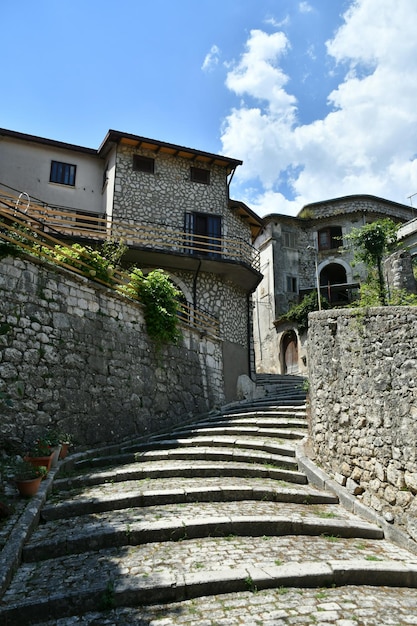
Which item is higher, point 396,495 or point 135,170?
point 135,170

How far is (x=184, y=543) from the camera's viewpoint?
4574 millimetres

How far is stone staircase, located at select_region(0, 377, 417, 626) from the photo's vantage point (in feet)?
11.6

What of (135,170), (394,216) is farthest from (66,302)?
(394,216)

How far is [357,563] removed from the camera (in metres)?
4.26

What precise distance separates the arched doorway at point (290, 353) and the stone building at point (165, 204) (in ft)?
21.9

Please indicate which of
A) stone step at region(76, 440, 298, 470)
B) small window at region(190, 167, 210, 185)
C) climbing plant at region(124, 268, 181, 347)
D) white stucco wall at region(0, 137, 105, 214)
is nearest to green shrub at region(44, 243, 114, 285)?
climbing plant at region(124, 268, 181, 347)

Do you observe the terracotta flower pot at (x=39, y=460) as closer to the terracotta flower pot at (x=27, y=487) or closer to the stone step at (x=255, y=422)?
the terracotta flower pot at (x=27, y=487)

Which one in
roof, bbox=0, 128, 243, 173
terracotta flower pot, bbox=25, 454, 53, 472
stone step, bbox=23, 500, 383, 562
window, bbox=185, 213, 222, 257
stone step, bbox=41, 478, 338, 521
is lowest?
stone step, bbox=23, 500, 383, 562

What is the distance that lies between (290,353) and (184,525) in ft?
Answer: 64.1

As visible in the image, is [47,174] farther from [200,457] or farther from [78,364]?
[200,457]

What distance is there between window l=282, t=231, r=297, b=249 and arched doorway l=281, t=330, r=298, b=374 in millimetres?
5913

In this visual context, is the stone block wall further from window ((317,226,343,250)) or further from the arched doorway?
window ((317,226,343,250))

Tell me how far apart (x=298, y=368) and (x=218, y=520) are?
18.3m

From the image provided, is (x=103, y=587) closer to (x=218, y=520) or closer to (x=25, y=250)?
(x=218, y=520)
